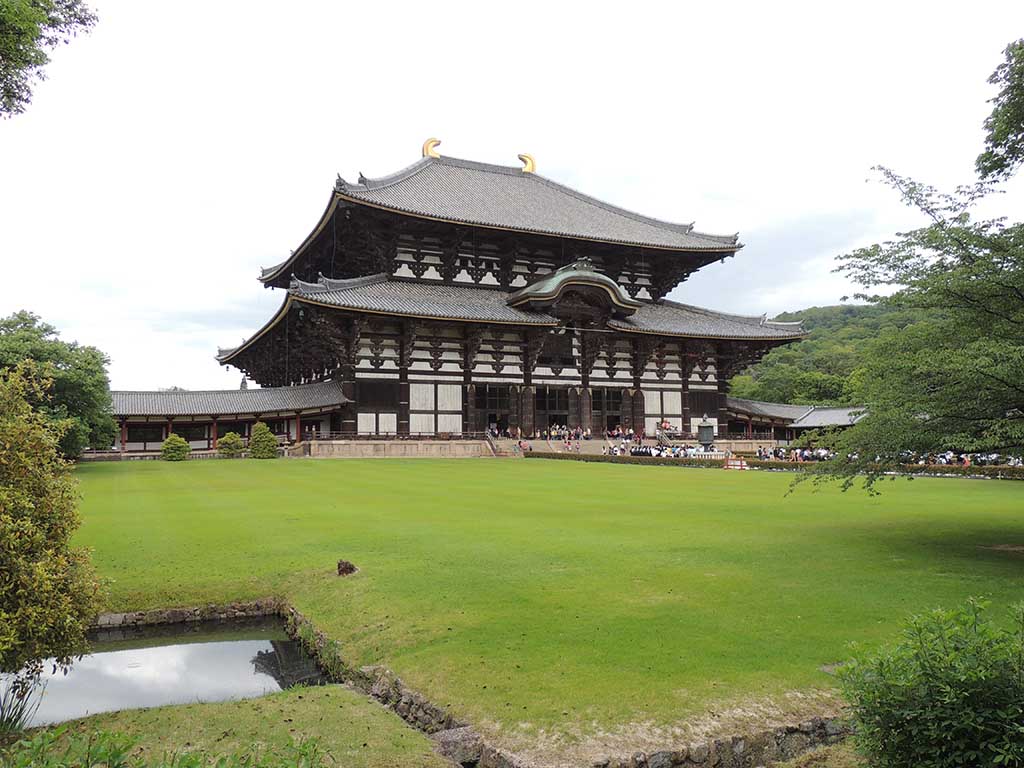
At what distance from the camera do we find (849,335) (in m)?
99.3

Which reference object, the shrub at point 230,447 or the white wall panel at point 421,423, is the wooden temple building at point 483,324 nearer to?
the white wall panel at point 421,423

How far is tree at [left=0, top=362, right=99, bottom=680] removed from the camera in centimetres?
615

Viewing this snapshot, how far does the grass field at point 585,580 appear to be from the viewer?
22.7 feet

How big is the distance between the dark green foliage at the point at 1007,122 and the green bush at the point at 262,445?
3523 cm

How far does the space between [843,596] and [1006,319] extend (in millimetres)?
5768

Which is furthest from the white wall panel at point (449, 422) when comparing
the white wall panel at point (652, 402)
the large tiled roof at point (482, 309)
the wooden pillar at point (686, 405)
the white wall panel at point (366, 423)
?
the wooden pillar at point (686, 405)

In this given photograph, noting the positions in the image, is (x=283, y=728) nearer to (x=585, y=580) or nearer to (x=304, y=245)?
(x=585, y=580)

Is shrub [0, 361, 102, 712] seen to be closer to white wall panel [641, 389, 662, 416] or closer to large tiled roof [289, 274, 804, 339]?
large tiled roof [289, 274, 804, 339]

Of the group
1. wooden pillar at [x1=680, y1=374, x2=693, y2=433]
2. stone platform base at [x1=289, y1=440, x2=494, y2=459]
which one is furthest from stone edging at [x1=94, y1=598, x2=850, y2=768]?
wooden pillar at [x1=680, y1=374, x2=693, y2=433]

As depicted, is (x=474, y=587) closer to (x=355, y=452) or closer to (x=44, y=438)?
(x=44, y=438)

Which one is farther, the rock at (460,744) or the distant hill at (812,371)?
the distant hill at (812,371)

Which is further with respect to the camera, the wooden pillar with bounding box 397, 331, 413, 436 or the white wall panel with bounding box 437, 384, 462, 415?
the white wall panel with bounding box 437, 384, 462, 415

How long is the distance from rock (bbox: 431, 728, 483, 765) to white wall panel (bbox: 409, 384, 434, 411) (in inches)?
1502

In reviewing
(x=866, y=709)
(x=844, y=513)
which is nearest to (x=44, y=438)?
(x=866, y=709)
